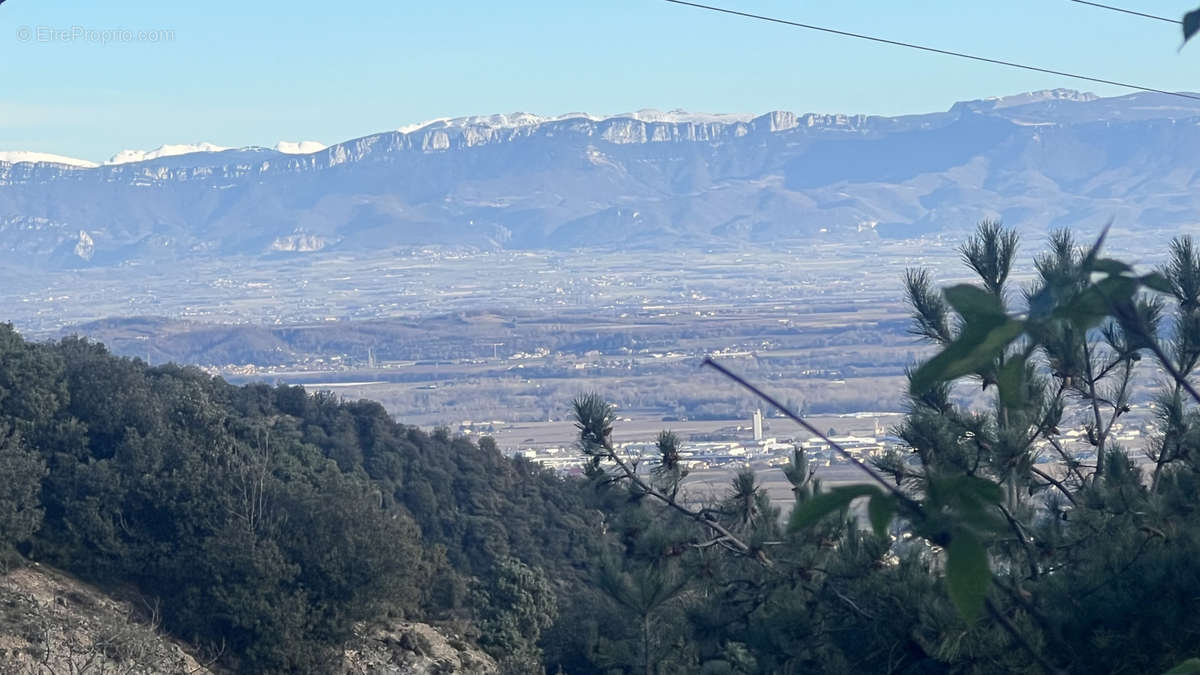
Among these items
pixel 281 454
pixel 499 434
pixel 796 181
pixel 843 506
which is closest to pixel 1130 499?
pixel 843 506

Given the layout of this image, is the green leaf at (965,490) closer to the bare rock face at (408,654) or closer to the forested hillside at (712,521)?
the forested hillside at (712,521)

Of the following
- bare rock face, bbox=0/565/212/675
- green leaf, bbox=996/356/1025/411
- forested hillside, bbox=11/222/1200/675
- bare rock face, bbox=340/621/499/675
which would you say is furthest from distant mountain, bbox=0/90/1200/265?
green leaf, bbox=996/356/1025/411

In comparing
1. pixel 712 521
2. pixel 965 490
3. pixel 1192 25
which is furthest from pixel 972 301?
pixel 712 521

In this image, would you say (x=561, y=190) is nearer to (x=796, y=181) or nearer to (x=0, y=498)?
(x=796, y=181)

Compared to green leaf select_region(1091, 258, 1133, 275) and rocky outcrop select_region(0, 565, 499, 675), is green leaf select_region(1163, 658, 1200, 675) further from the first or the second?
rocky outcrop select_region(0, 565, 499, 675)

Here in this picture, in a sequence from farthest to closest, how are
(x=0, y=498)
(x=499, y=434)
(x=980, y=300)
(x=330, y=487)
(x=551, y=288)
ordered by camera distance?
(x=551, y=288)
(x=499, y=434)
(x=330, y=487)
(x=0, y=498)
(x=980, y=300)

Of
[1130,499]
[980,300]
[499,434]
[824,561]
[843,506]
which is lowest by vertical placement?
[499,434]
